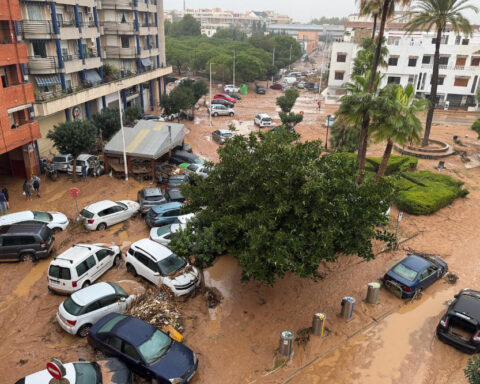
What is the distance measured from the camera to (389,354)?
12258 mm

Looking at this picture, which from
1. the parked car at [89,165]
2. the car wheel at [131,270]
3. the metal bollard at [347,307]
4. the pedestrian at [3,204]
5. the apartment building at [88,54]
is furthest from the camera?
the apartment building at [88,54]

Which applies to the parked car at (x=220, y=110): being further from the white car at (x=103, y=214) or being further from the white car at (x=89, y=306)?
the white car at (x=89, y=306)

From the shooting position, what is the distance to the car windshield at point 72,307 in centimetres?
1224

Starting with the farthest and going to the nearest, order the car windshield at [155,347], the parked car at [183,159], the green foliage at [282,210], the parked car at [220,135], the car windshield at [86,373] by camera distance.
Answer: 1. the parked car at [220,135]
2. the parked car at [183,159]
3. the green foliage at [282,210]
4. the car windshield at [155,347]
5. the car windshield at [86,373]

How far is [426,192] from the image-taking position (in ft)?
73.7

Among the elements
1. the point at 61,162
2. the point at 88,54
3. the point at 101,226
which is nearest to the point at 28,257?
the point at 101,226

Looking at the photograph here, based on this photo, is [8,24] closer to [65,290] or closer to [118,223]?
[118,223]

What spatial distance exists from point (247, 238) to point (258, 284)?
4181 mm

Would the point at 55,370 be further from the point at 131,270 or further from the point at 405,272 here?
the point at 405,272

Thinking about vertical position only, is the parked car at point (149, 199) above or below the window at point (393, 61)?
below

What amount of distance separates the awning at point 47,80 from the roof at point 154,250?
20.8 m

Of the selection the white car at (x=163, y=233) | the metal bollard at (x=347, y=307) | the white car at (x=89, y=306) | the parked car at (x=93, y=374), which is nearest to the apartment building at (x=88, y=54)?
the white car at (x=163, y=233)

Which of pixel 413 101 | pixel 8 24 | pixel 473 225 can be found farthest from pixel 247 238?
pixel 8 24

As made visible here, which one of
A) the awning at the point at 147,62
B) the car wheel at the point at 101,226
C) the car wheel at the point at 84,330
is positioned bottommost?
the car wheel at the point at 101,226
